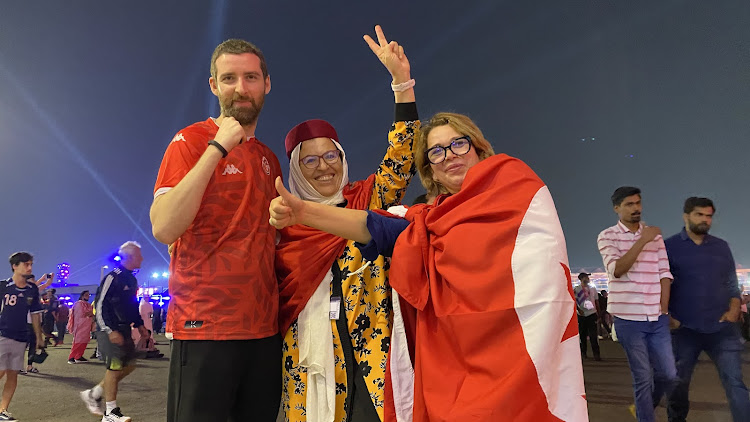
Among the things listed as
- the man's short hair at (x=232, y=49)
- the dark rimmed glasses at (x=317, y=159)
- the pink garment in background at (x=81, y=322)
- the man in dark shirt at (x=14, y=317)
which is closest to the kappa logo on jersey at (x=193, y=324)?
the dark rimmed glasses at (x=317, y=159)

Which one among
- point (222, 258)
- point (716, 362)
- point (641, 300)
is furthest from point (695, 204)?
point (222, 258)

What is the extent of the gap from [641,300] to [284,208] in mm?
3323

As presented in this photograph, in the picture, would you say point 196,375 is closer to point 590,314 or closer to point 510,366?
point 510,366

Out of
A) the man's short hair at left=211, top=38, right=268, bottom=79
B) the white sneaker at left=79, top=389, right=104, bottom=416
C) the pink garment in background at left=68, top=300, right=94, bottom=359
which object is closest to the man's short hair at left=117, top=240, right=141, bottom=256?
the white sneaker at left=79, top=389, right=104, bottom=416

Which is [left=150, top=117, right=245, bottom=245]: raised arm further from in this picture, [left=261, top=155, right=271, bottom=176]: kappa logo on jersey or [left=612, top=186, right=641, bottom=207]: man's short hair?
[left=612, top=186, right=641, bottom=207]: man's short hair

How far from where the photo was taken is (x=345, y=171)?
2.04m

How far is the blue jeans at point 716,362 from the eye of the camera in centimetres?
350

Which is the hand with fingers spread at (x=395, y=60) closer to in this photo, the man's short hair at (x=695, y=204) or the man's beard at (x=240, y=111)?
the man's beard at (x=240, y=111)

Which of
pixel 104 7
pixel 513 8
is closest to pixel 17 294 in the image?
pixel 513 8

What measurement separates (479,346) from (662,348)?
3.12 metres

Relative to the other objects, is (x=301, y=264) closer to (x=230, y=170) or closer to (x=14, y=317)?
(x=230, y=170)

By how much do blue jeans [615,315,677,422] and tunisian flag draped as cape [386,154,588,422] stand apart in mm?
2811

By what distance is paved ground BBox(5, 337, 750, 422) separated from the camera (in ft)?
15.8

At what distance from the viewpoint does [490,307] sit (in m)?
1.32
